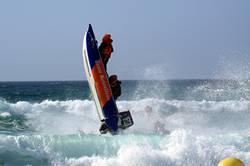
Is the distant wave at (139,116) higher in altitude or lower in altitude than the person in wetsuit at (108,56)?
lower

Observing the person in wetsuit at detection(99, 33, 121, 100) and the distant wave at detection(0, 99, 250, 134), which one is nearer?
the person in wetsuit at detection(99, 33, 121, 100)

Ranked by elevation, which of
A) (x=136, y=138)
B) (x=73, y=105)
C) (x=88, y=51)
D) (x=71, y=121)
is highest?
(x=88, y=51)

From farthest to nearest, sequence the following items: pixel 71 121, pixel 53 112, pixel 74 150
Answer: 1. pixel 53 112
2. pixel 71 121
3. pixel 74 150

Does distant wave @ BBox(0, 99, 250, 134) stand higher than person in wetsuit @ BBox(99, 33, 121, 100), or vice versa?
person in wetsuit @ BBox(99, 33, 121, 100)

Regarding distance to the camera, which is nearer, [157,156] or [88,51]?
[157,156]

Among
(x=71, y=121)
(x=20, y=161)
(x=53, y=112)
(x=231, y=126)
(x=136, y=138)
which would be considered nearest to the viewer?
(x=20, y=161)

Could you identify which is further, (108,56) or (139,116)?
(139,116)

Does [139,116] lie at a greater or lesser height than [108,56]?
lesser

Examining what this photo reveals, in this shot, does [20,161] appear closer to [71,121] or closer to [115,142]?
[115,142]

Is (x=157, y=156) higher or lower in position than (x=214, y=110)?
higher

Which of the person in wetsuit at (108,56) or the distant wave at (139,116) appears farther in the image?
the distant wave at (139,116)

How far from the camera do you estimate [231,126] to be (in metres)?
20.8

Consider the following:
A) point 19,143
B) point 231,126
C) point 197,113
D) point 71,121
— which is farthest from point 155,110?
point 19,143

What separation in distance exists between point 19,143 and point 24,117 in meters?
9.78
